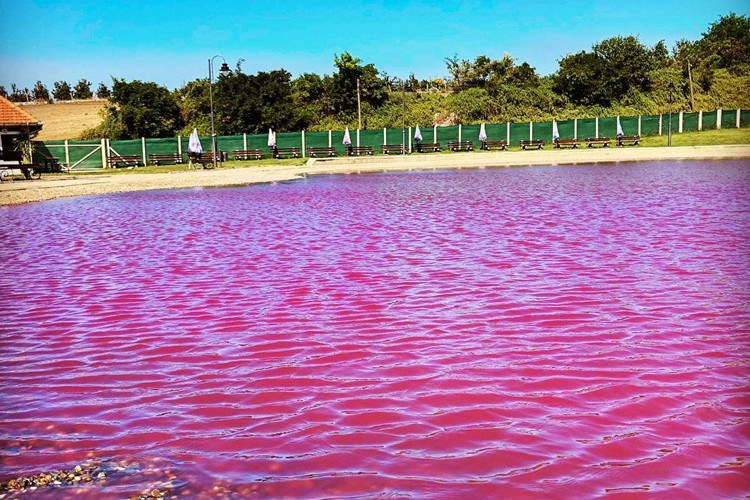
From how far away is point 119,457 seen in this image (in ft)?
12.8

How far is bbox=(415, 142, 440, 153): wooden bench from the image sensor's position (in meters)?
54.3

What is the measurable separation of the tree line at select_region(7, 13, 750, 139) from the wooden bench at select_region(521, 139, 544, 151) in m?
10.1

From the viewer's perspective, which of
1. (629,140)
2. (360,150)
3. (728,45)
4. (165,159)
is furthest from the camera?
(728,45)

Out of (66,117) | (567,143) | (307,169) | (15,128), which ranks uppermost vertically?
(66,117)

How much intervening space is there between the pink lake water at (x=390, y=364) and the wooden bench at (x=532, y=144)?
1655 inches

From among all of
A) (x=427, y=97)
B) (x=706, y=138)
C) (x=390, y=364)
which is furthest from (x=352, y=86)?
(x=390, y=364)

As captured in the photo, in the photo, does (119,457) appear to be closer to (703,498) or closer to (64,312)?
(703,498)

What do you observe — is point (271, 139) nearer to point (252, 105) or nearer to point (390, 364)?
point (252, 105)

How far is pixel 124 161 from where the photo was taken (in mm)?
49969

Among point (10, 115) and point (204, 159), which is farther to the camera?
point (204, 159)

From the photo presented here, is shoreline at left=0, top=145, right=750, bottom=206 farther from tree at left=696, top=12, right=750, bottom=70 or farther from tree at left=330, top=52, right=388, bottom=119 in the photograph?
tree at left=696, top=12, right=750, bottom=70

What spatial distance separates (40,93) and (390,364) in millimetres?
108391

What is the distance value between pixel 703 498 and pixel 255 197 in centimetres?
1989

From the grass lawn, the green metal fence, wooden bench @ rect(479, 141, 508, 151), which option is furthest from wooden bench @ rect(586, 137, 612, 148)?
wooden bench @ rect(479, 141, 508, 151)
